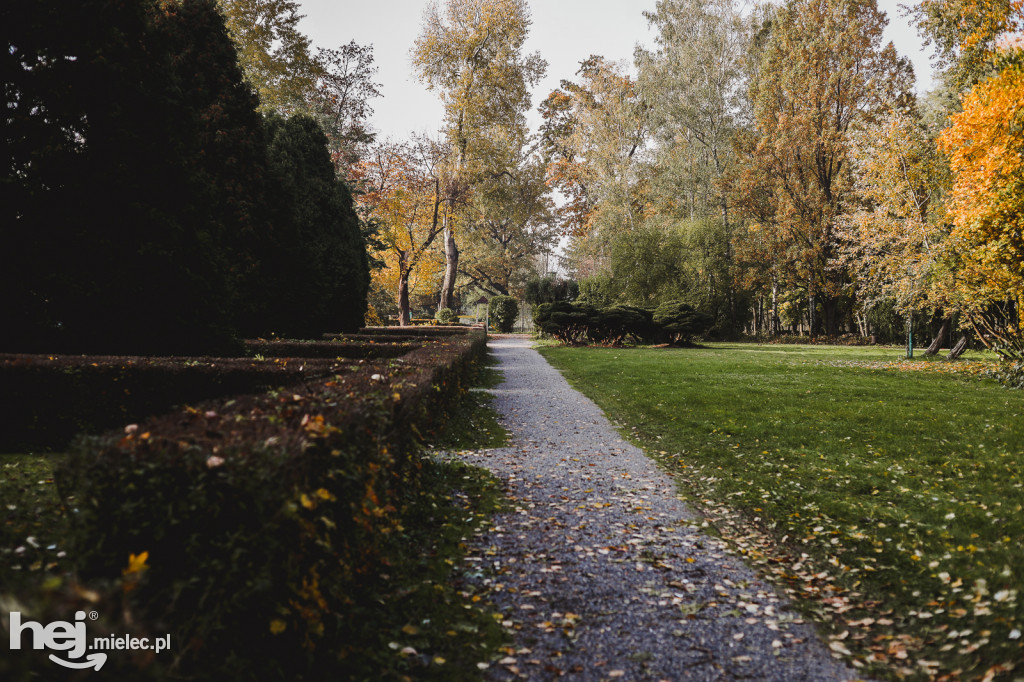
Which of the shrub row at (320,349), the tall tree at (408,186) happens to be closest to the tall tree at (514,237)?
the tall tree at (408,186)

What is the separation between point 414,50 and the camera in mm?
25938

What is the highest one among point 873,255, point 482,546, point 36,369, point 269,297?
point 873,255

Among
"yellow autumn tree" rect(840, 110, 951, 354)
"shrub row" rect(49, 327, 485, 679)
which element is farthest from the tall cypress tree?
"yellow autumn tree" rect(840, 110, 951, 354)

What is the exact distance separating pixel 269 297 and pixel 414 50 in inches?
739

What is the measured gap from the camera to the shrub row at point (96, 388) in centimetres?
531

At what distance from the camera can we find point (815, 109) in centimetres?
2462

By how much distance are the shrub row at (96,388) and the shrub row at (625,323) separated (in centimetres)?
1837

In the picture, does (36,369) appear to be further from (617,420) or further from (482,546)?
(617,420)

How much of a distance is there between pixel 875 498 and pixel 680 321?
18.7 meters

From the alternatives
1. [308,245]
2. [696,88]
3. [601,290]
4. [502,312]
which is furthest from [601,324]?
[696,88]

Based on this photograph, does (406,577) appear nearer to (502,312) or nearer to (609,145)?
(609,145)

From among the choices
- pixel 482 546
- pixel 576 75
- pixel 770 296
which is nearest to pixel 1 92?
pixel 482 546

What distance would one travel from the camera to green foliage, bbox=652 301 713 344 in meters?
22.7

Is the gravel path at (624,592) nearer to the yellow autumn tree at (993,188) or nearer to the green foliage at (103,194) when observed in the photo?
the green foliage at (103,194)
